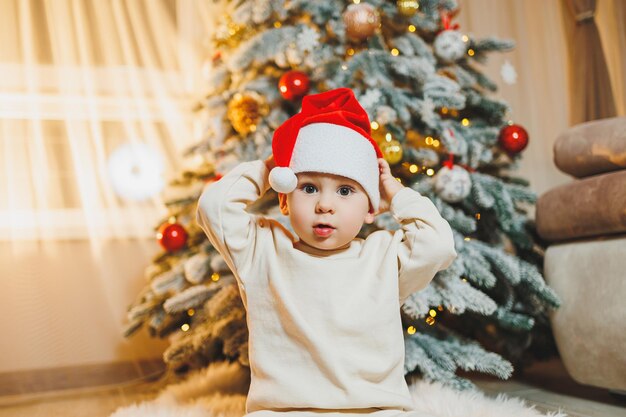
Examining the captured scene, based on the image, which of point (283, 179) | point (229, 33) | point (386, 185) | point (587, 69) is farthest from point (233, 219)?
point (587, 69)

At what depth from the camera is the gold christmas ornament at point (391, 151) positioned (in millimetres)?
1295

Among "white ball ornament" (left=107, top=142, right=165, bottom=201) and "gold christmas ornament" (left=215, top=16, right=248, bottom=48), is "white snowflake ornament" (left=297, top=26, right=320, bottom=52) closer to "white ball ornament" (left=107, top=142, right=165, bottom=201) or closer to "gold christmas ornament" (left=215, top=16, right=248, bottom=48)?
→ "gold christmas ornament" (left=215, top=16, right=248, bottom=48)

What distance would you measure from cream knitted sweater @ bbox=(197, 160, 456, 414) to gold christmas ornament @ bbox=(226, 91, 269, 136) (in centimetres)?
54

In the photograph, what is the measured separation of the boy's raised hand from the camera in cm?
104

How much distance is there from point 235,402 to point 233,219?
0.52 m

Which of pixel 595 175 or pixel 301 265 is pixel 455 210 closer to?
pixel 595 175

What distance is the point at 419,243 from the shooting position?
0.96m

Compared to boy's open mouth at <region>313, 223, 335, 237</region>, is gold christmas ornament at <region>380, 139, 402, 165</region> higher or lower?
higher

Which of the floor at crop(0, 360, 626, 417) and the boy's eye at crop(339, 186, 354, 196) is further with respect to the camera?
the floor at crop(0, 360, 626, 417)

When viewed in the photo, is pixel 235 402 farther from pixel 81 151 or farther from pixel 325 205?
pixel 81 151

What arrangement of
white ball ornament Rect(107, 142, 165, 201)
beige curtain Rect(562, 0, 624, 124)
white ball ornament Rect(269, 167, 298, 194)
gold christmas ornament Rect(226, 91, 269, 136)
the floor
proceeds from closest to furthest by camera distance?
white ball ornament Rect(269, 167, 298, 194)
the floor
gold christmas ornament Rect(226, 91, 269, 136)
white ball ornament Rect(107, 142, 165, 201)
beige curtain Rect(562, 0, 624, 124)

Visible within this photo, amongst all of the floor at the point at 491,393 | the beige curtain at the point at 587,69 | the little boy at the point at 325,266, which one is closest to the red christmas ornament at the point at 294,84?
the little boy at the point at 325,266

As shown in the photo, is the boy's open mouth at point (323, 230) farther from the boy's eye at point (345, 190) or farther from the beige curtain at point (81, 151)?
the beige curtain at point (81, 151)

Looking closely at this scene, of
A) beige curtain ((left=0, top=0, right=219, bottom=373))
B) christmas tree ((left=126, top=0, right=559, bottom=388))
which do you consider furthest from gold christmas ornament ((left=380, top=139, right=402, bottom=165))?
beige curtain ((left=0, top=0, right=219, bottom=373))
